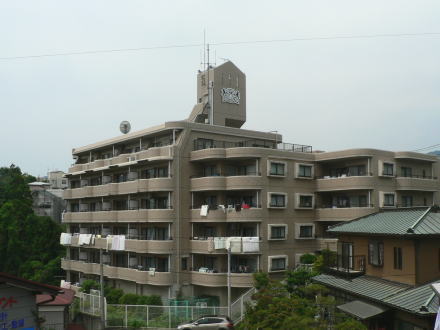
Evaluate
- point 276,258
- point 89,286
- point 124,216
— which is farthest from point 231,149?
point 89,286

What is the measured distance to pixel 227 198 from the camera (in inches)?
1727

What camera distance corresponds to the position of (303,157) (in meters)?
46.0

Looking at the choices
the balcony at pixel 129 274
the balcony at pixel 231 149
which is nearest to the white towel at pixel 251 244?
the balcony at pixel 231 149

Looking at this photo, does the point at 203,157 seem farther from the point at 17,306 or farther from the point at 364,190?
the point at 17,306

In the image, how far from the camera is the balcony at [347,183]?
43125mm

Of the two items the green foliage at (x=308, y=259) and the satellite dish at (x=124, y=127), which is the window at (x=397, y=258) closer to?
the green foliage at (x=308, y=259)

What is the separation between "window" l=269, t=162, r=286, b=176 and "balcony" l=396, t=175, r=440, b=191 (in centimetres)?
1136

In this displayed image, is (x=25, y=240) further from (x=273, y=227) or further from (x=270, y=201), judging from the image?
(x=270, y=201)

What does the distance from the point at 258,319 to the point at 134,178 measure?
96.5 feet

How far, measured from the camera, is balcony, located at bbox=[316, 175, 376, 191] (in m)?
43.1

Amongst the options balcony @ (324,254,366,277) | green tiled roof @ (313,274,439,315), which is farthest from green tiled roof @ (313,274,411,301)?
balcony @ (324,254,366,277)

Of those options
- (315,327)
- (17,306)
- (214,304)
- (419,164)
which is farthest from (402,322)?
(419,164)

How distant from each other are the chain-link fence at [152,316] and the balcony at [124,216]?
9850 millimetres

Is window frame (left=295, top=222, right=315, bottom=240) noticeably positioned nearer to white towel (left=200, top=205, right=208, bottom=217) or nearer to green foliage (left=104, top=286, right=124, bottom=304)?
white towel (left=200, top=205, right=208, bottom=217)
